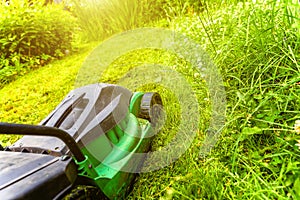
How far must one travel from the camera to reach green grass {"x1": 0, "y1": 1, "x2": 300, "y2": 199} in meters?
1.07

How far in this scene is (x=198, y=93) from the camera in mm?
1625

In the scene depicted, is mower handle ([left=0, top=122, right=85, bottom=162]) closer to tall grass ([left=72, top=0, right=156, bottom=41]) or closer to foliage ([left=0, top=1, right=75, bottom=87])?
foliage ([left=0, top=1, right=75, bottom=87])

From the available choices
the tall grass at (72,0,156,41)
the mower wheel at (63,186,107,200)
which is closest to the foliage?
the tall grass at (72,0,156,41)

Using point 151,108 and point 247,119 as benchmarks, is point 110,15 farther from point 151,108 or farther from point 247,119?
point 247,119

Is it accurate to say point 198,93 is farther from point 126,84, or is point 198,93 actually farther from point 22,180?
point 22,180

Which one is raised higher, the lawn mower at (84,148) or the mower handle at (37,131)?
the mower handle at (37,131)

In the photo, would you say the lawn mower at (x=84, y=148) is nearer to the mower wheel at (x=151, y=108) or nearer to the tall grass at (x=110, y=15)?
the mower wheel at (x=151, y=108)

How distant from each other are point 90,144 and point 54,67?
2.65 m

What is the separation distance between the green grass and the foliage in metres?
2.41

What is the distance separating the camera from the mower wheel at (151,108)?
1610 mm

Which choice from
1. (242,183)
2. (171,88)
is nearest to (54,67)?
(171,88)

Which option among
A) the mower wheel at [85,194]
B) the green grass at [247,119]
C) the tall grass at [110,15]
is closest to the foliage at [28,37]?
the tall grass at [110,15]

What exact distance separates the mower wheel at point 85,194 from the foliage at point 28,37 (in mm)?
2795

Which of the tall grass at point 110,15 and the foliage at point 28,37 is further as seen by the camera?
the tall grass at point 110,15
